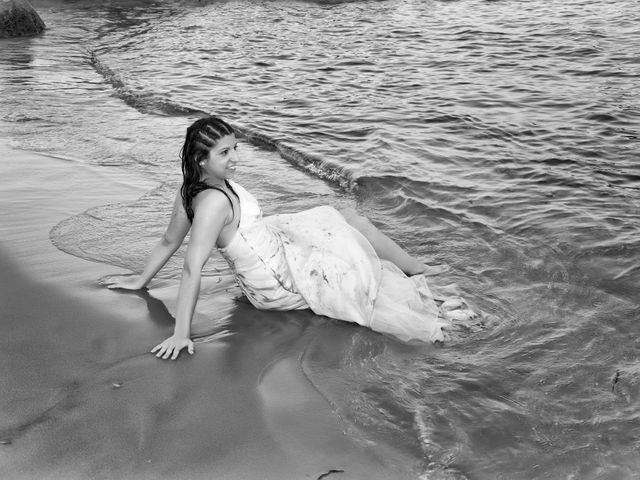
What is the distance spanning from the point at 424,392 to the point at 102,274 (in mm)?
2283

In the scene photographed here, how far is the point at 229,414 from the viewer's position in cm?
349

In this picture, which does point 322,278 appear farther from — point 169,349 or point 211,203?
point 169,349

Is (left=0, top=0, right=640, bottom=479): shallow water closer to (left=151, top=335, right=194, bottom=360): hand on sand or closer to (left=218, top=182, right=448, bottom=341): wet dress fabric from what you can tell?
(left=218, top=182, right=448, bottom=341): wet dress fabric

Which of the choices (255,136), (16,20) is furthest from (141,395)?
(16,20)

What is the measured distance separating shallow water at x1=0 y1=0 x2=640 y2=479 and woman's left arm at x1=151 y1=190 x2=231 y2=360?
2.34 feet

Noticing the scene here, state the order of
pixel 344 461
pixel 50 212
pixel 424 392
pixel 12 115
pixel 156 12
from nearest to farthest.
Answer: pixel 344 461, pixel 424 392, pixel 50 212, pixel 12 115, pixel 156 12

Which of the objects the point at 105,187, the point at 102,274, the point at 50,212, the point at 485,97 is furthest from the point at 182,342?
the point at 485,97

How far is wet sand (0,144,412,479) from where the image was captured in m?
3.15

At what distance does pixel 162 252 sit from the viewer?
4.67m

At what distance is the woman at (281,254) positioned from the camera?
4.23 m

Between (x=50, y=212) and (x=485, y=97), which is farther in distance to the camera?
(x=485, y=97)

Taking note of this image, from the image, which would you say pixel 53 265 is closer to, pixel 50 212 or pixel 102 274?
pixel 102 274

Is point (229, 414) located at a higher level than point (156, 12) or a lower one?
higher

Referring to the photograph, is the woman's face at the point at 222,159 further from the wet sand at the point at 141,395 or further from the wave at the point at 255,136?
the wave at the point at 255,136
